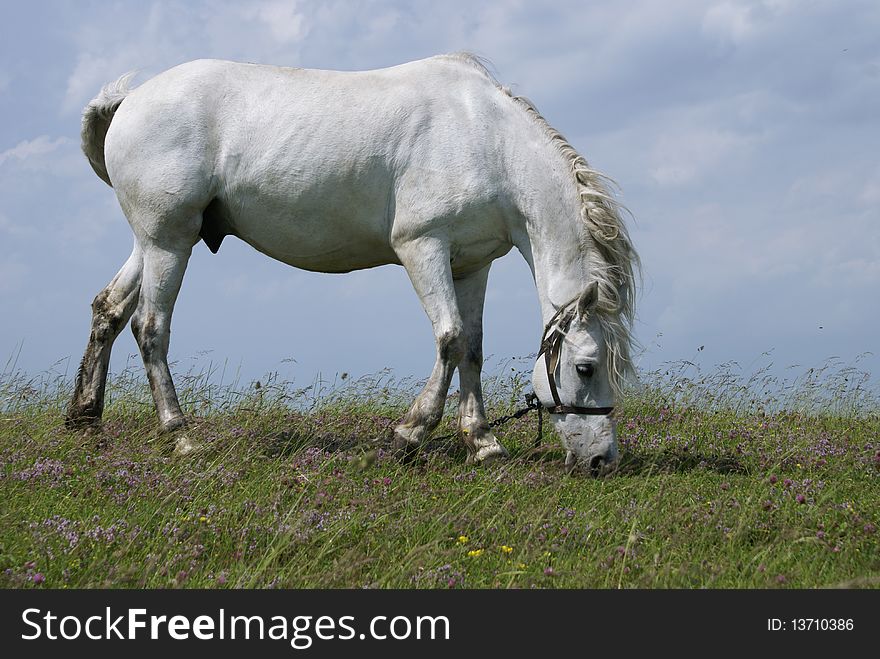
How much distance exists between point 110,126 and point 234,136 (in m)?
1.52

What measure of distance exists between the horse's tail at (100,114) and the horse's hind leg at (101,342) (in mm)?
1332

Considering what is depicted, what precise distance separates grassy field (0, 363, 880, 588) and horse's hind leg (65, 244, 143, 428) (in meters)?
0.25

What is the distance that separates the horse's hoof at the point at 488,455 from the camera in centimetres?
758

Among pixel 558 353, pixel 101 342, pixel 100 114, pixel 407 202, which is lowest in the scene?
pixel 558 353

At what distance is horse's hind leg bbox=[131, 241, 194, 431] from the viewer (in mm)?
7852

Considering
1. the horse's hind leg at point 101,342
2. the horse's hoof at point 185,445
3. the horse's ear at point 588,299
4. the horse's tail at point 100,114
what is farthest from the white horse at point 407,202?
the horse's tail at point 100,114

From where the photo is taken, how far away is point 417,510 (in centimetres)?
577

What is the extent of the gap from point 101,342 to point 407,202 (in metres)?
3.48

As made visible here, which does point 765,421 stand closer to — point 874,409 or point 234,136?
point 874,409

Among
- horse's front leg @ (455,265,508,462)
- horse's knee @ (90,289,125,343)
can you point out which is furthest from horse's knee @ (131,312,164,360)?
horse's front leg @ (455,265,508,462)

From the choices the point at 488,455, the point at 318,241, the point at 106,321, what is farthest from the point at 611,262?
the point at 106,321

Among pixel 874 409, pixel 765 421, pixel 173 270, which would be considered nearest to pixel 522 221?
pixel 173 270

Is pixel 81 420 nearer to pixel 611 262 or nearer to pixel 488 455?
pixel 488 455

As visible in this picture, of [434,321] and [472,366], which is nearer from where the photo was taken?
[434,321]
